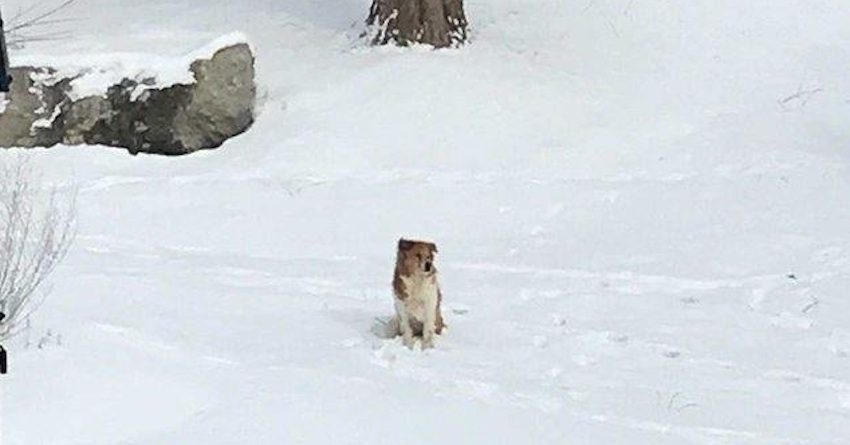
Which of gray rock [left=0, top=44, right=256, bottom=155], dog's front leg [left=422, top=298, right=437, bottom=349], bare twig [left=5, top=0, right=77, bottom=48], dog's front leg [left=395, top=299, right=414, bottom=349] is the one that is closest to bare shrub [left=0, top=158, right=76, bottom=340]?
gray rock [left=0, top=44, right=256, bottom=155]

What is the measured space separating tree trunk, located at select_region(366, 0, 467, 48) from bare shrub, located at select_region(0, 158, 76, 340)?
11.8ft

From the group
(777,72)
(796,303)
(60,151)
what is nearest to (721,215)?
(796,303)

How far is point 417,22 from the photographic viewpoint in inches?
482

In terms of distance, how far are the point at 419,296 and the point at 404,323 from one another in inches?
6.1

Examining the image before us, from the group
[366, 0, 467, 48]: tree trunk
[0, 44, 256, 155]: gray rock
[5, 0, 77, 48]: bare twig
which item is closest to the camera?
[0, 44, 256, 155]: gray rock

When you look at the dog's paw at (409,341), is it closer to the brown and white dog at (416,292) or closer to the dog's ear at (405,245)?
the brown and white dog at (416,292)

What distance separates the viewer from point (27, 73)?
10703 mm

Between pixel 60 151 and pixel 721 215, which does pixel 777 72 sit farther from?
pixel 60 151

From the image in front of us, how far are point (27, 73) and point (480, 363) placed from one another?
5637 mm

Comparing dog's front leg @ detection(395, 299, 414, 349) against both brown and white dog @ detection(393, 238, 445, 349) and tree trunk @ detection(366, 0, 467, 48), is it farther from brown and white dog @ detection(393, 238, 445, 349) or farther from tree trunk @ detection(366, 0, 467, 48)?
tree trunk @ detection(366, 0, 467, 48)

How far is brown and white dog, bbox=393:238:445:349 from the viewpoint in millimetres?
6473

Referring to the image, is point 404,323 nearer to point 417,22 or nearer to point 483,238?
point 483,238

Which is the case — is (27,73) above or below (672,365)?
above

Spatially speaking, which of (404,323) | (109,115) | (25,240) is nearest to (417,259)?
(404,323)
